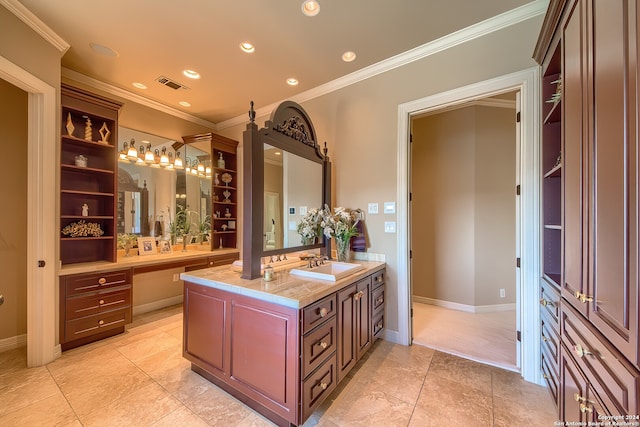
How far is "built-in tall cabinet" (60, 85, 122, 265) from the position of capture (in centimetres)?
264

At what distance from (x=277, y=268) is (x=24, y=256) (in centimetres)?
277

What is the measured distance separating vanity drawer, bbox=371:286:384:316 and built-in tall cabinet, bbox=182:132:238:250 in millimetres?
2722

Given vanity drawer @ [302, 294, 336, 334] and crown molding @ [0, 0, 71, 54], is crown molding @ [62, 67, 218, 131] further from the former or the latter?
vanity drawer @ [302, 294, 336, 334]

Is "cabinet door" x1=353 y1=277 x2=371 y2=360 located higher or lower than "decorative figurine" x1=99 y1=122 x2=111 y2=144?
lower

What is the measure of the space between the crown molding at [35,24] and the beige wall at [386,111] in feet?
8.25

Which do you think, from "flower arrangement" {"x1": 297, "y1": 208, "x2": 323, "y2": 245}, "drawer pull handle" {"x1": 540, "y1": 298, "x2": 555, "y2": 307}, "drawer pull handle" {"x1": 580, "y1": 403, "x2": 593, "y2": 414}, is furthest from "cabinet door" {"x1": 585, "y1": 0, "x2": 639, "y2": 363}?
"flower arrangement" {"x1": 297, "y1": 208, "x2": 323, "y2": 245}

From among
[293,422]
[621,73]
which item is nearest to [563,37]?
[621,73]

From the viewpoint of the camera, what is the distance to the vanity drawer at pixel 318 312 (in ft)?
4.88

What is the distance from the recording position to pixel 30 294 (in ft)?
7.11

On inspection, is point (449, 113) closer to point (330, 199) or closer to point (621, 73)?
point (330, 199)

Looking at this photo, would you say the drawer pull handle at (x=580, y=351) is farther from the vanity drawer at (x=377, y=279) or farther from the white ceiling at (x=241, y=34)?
the white ceiling at (x=241, y=34)

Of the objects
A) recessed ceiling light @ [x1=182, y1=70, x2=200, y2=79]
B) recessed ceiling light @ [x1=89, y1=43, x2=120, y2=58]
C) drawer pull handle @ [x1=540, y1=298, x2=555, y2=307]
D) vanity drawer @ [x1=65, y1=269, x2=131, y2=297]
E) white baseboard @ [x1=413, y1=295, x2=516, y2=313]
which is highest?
recessed ceiling light @ [x1=182, y1=70, x2=200, y2=79]

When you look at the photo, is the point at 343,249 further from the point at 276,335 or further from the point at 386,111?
the point at 386,111

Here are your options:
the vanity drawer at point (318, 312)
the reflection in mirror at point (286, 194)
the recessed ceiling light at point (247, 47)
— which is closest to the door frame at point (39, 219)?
the recessed ceiling light at point (247, 47)
